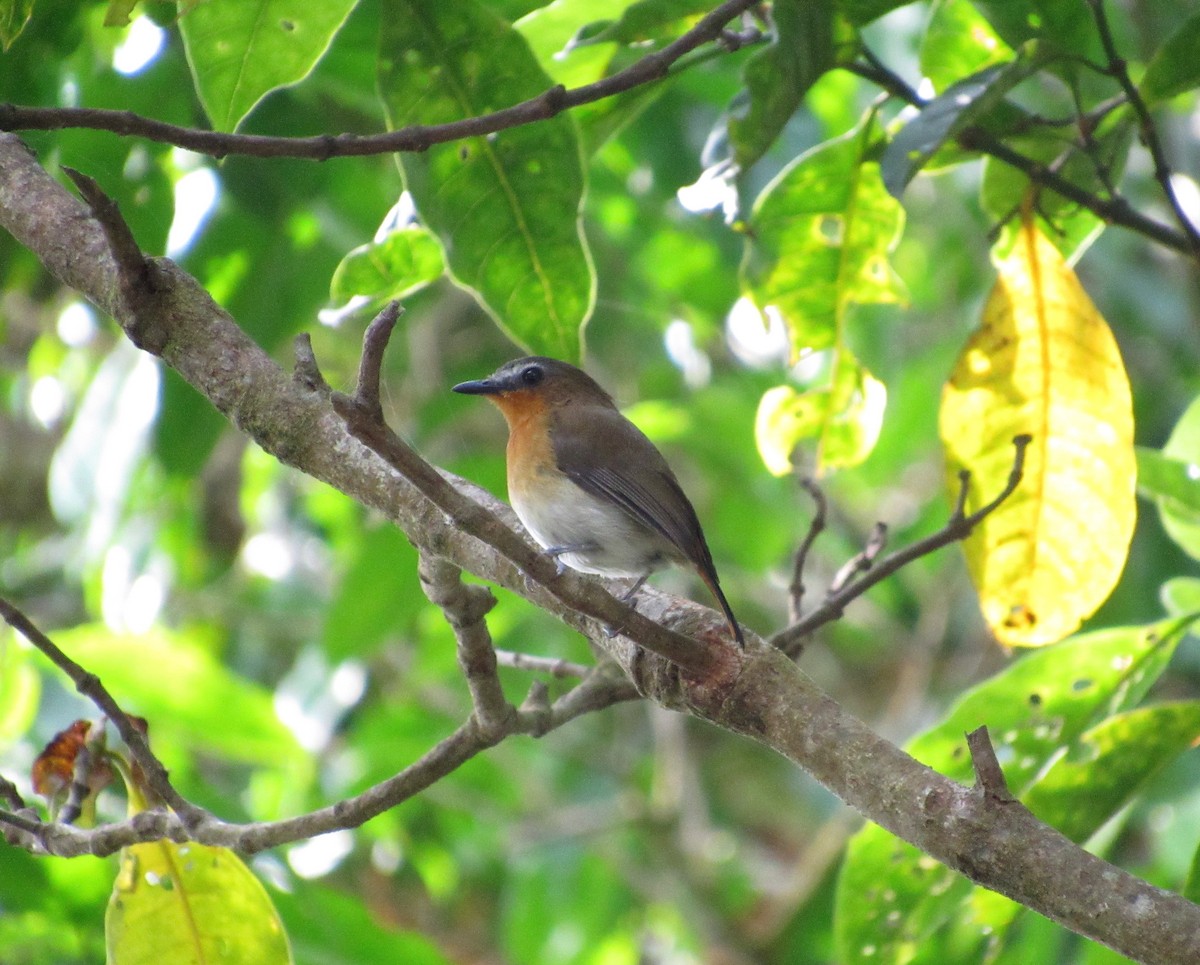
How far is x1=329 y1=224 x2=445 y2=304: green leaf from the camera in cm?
270

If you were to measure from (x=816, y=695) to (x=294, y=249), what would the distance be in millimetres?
2573

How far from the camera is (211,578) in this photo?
7.35 metres

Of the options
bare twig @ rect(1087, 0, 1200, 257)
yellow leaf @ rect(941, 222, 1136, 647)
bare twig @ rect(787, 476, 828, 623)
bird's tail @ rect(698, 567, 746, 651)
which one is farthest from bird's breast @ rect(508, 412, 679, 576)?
bare twig @ rect(1087, 0, 1200, 257)

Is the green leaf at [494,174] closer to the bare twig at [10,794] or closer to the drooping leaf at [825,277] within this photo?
the drooping leaf at [825,277]

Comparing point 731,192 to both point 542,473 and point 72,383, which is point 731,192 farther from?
point 72,383

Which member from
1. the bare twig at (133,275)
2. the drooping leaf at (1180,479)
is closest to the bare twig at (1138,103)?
the drooping leaf at (1180,479)

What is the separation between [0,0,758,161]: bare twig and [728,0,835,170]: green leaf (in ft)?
1.23

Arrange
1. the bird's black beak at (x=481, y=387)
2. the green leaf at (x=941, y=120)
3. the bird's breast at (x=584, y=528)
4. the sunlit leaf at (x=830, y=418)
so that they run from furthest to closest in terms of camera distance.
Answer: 1. the bird's black beak at (x=481, y=387)
2. the bird's breast at (x=584, y=528)
3. the sunlit leaf at (x=830, y=418)
4. the green leaf at (x=941, y=120)

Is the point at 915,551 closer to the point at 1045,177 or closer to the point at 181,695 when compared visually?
the point at 1045,177

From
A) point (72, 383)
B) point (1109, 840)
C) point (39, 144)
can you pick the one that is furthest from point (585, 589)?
point (72, 383)

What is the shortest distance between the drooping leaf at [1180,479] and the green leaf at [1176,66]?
2.55 ft

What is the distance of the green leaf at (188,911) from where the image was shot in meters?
2.41

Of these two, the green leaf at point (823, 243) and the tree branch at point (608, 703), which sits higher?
the green leaf at point (823, 243)

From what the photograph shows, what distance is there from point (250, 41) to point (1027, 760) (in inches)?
82.5
